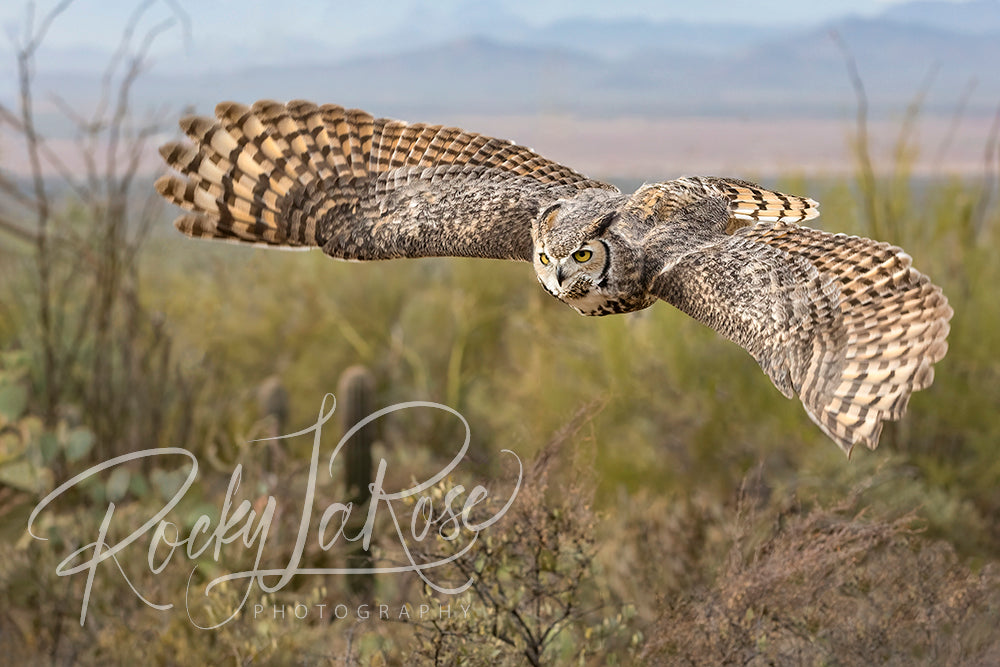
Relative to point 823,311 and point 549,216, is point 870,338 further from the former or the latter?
point 549,216

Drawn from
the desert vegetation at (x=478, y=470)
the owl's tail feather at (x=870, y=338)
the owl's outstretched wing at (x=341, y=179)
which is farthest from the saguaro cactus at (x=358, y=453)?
the owl's tail feather at (x=870, y=338)

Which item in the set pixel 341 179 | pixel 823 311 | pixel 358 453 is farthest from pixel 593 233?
pixel 358 453

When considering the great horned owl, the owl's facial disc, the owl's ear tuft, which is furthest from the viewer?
the owl's ear tuft

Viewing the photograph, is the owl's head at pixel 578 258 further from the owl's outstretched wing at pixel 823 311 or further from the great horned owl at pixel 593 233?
the owl's outstretched wing at pixel 823 311

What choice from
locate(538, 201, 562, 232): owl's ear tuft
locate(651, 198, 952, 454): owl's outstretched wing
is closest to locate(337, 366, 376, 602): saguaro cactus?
locate(538, 201, 562, 232): owl's ear tuft

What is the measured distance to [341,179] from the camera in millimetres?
4105

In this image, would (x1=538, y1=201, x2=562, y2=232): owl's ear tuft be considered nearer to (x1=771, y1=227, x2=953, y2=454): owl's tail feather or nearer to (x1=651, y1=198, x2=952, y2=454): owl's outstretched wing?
(x1=651, y1=198, x2=952, y2=454): owl's outstretched wing

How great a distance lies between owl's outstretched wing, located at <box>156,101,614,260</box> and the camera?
12.7 ft

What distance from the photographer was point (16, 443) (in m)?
5.36

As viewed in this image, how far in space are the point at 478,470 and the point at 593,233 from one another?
1228mm

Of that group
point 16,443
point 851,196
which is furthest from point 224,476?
point 851,196

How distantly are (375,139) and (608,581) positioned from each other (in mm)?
3058

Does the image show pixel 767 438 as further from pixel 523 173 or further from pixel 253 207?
pixel 253 207

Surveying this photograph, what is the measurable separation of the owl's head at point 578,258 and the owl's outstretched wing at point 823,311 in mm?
193
